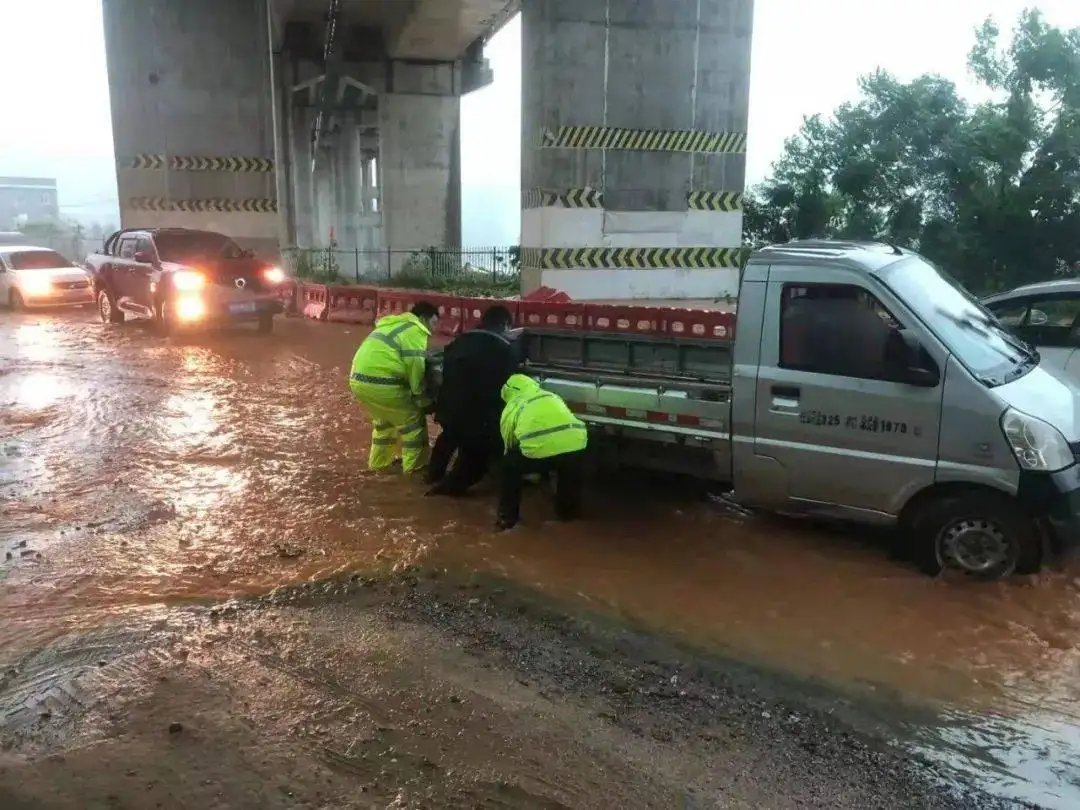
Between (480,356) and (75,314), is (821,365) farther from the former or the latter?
(75,314)

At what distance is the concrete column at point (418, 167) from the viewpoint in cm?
2933

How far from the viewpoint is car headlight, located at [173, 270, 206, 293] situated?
14523 mm

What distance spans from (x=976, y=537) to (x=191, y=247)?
45.6 ft

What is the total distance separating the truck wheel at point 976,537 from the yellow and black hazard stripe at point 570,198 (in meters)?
12.2

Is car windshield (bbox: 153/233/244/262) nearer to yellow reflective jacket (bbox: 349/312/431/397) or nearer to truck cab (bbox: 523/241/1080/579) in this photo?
yellow reflective jacket (bbox: 349/312/431/397)

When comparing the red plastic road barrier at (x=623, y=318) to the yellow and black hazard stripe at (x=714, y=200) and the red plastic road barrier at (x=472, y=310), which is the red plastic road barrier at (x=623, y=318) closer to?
the red plastic road barrier at (x=472, y=310)

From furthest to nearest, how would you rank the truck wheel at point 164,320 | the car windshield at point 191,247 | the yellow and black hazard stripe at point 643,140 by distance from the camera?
the yellow and black hazard stripe at point 643,140, the car windshield at point 191,247, the truck wheel at point 164,320

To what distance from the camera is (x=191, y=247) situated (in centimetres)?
1536

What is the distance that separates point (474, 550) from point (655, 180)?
12.6 metres

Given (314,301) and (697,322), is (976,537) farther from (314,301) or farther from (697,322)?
(314,301)

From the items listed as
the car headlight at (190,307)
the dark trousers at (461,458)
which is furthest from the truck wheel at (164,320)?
the dark trousers at (461,458)

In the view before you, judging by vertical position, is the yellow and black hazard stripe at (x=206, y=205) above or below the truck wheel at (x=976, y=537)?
above

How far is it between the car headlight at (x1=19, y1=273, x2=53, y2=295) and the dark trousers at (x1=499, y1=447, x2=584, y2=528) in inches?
677

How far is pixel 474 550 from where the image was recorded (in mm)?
5637
